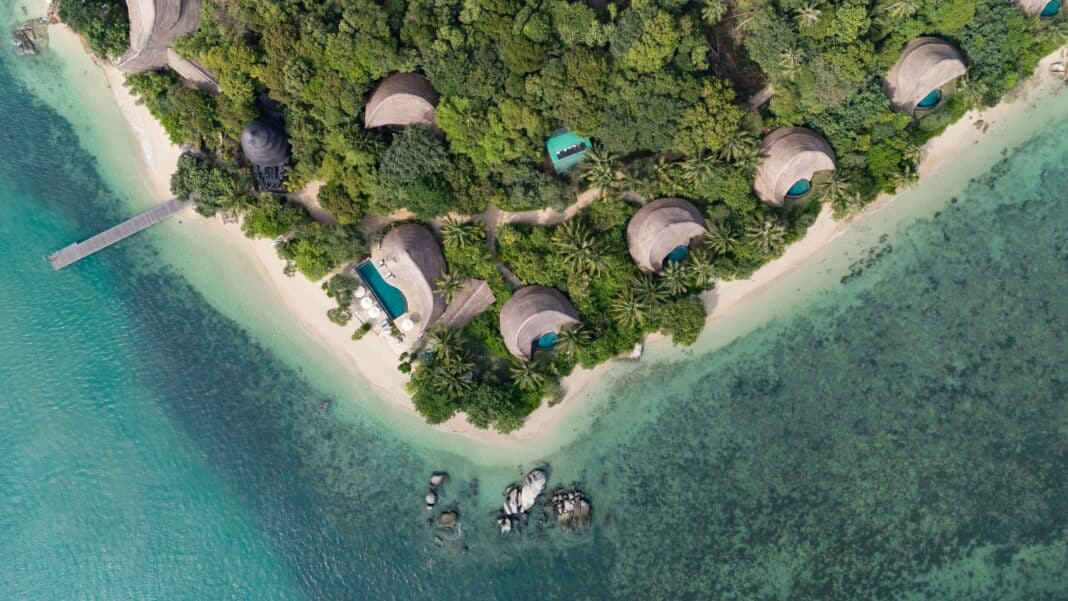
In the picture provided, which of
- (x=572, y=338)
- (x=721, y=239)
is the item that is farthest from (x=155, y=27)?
(x=721, y=239)

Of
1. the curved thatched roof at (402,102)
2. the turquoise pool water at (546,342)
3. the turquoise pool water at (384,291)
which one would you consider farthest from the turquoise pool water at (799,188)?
the turquoise pool water at (384,291)

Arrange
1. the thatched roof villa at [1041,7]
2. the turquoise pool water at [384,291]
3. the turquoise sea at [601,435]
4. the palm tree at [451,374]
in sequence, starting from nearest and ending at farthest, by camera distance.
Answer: the thatched roof villa at [1041,7], the palm tree at [451,374], the turquoise sea at [601,435], the turquoise pool water at [384,291]

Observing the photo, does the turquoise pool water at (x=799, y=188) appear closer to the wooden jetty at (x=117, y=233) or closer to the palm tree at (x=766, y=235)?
the palm tree at (x=766, y=235)

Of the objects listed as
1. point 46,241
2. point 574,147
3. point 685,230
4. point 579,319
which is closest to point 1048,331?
point 685,230

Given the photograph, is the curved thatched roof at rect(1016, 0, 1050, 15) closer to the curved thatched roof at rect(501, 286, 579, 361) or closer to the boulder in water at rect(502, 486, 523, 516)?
the curved thatched roof at rect(501, 286, 579, 361)

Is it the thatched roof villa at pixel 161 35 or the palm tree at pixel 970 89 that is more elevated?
the thatched roof villa at pixel 161 35

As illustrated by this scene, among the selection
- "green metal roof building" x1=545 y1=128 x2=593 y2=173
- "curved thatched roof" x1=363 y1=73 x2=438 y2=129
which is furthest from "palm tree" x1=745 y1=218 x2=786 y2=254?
"curved thatched roof" x1=363 y1=73 x2=438 y2=129

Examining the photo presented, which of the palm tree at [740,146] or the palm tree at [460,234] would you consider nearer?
the palm tree at [740,146]
